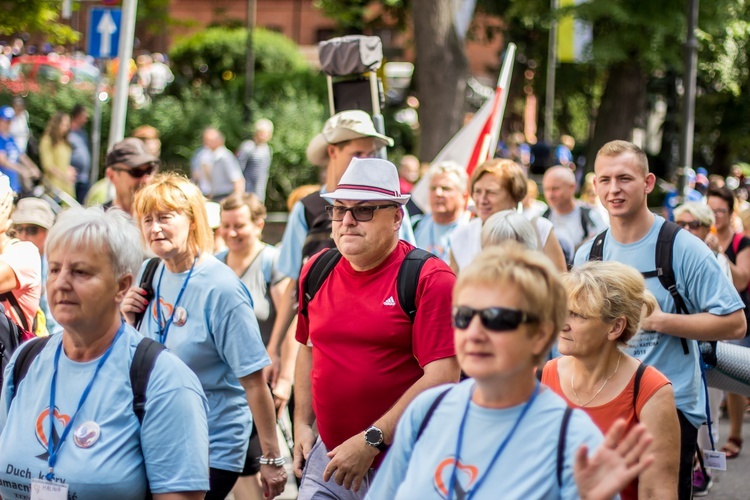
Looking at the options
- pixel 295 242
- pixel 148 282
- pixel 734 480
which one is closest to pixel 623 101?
pixel 734 480

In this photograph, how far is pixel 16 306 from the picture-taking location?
521 cm

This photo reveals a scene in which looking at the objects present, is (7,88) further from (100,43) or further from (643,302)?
(643,302)

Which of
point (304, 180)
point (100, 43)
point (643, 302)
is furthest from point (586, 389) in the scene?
point (304, 180)

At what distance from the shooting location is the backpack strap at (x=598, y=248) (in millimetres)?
5640

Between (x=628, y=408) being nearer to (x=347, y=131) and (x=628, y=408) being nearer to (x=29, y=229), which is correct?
(x=347, y=131)

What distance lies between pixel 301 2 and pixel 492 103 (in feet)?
142

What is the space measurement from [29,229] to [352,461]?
3525 millimetres

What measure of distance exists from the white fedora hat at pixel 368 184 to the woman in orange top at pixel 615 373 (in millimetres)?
798

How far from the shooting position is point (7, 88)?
22.0 meters

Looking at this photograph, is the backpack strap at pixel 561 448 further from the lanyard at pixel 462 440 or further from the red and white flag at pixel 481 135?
the red and white flag at pixel 481 135

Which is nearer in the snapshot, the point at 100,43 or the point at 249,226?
the point at 249,226

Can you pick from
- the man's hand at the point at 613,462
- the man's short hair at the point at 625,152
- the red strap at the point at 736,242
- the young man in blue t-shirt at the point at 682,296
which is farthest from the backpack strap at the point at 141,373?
the red strap at the point at 736,242

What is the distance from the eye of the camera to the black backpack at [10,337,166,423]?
3539 millimetres

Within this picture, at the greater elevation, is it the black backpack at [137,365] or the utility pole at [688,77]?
the utility pole at [688,77]
